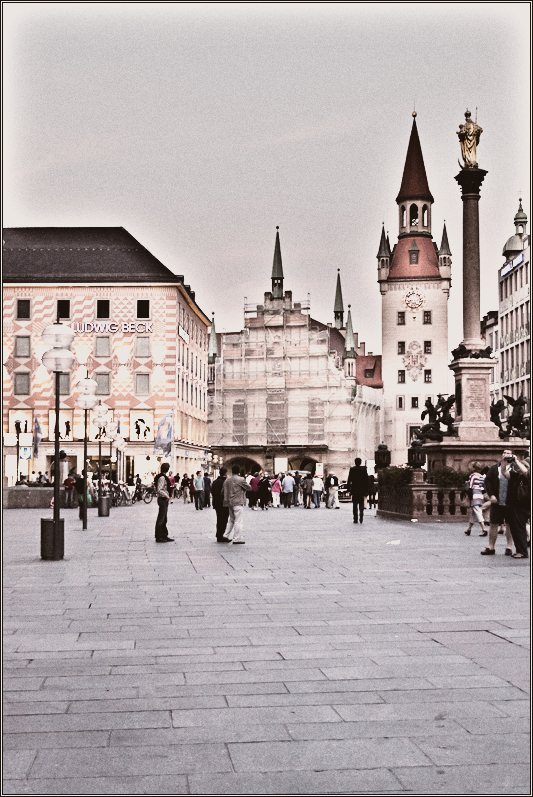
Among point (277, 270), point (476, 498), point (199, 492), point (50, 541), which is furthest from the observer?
point (277, 270)

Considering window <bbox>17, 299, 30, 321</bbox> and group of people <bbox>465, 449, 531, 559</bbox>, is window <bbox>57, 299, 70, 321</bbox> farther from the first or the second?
group of people <bbox>465, 449, 531, 559</bbox>

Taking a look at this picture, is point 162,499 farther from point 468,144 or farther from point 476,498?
point 468,144

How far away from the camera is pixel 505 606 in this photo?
1172 cm

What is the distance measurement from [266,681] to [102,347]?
68.1m

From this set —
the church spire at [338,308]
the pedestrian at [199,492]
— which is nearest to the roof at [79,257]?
the pedestrian at [199,492]

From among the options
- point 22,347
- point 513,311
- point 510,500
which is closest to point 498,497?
point 510,500

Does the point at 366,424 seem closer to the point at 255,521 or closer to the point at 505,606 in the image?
the point at 255,521

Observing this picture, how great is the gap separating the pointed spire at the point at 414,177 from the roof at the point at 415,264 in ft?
14.3

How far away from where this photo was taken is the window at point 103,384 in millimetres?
73875

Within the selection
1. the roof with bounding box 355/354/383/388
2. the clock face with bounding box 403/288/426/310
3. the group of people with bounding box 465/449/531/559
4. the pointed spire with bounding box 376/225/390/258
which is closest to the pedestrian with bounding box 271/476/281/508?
the group of people with bounding box 465/449/531/559

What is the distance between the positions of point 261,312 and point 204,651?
281 feet

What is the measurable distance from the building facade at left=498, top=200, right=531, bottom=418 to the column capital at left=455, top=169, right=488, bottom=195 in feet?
183

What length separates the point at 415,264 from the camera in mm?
110250

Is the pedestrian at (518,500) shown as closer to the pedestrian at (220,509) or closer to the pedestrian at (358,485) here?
the pedestrian at (220,509)
